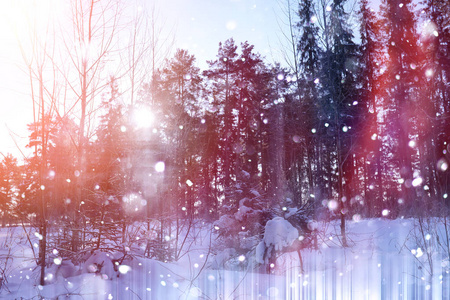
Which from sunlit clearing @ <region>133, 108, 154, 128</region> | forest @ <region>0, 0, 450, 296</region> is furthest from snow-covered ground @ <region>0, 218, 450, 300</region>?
sunlit clearing @ <region>133, 108, 154, 128</region>

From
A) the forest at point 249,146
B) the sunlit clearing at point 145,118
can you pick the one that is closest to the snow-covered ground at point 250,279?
the forest at point 249,146

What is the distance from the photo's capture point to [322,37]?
11.5 m

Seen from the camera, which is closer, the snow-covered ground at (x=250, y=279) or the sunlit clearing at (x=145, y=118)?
the snow-covered ground at (x=250, y=279)

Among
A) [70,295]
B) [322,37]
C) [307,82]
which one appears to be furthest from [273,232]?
[307,82]

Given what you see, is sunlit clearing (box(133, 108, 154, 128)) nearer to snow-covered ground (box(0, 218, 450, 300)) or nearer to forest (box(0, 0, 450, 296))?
forest (box(0, 0, 450, 296))

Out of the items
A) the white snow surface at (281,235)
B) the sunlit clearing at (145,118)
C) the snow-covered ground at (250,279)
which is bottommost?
the snow-covered ground at (250,279)

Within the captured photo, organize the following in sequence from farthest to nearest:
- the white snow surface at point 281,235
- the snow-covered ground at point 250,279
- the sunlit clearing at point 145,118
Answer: the sunlit clearing at point 145,118 < the white snow surface at point 281,235 < the snow-covered ground at point 250,279

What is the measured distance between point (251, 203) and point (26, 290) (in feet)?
19.4

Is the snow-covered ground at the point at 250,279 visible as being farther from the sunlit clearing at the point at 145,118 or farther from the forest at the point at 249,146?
the sunlit clearing at the point at 145,118

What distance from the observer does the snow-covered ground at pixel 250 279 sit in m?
4.47

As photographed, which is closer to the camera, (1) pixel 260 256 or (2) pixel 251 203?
(1) pixel 260 256

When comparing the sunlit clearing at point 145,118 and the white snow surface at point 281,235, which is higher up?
the sunlit clearing at point 145,118

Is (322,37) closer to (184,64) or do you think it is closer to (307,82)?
(307,82)

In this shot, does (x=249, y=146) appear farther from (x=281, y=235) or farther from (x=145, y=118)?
(x=281, y=235)
